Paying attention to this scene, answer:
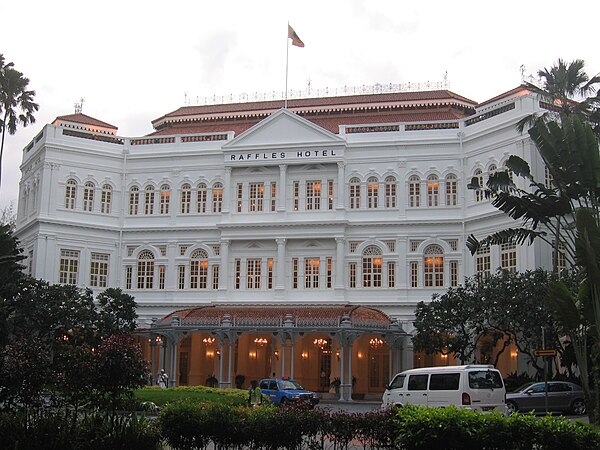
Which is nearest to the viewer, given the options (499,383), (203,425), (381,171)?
(203,425)

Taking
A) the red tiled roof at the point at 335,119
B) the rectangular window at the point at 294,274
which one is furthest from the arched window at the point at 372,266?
the red tiled roof at the point at 335,119

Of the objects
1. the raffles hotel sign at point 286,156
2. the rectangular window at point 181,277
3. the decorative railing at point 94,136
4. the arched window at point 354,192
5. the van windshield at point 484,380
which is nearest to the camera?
the van windshield at point 484,380

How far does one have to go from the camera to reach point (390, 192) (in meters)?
46.2

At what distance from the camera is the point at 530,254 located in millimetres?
39656

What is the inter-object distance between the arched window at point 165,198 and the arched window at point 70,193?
198 inches

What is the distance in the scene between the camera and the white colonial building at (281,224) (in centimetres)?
4406

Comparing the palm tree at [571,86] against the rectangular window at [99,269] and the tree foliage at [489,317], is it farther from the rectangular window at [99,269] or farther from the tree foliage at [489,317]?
Result: the rectangular window at [99,269]

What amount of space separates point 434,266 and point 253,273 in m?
10.3

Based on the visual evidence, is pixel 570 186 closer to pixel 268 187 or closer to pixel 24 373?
pixel 24 373

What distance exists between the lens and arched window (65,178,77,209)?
47.9 metres

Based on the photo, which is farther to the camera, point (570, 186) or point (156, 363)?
point (156, 363)

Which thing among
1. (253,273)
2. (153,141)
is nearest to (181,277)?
(253,273)

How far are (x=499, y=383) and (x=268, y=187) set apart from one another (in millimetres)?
25788

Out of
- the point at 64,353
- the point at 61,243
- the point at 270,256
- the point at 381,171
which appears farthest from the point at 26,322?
the point at 64,353
